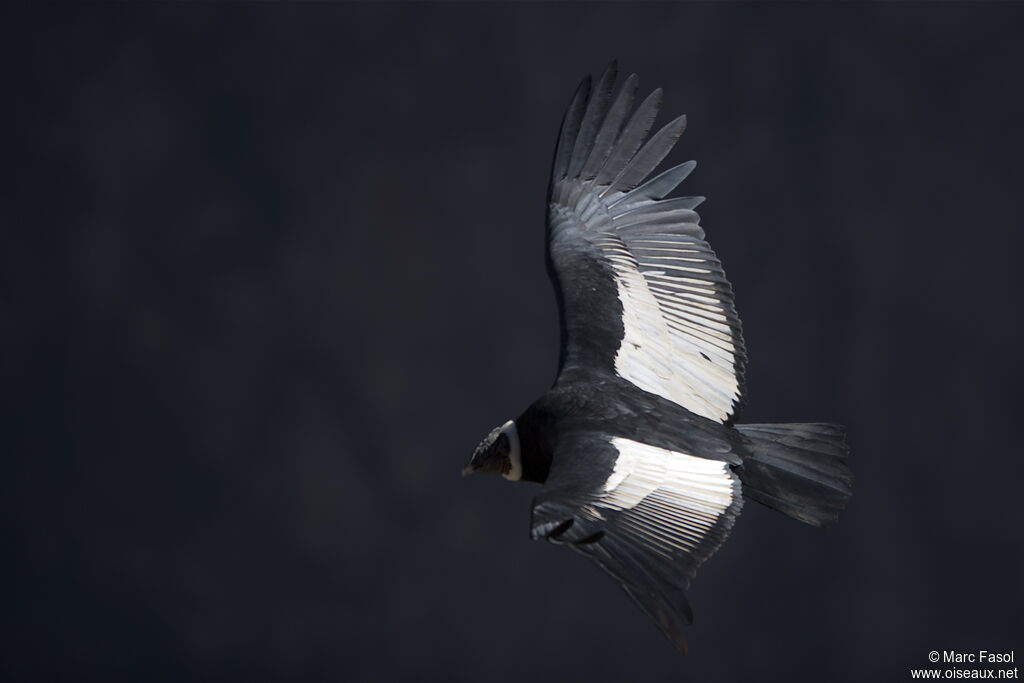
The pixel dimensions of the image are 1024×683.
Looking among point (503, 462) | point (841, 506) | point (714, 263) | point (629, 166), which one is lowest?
point (841, 506)

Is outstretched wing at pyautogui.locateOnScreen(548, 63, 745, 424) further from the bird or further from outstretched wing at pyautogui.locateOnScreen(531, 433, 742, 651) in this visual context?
outstretched wing at pyautogui.locateOnScreen(531, 433, 742, 651)

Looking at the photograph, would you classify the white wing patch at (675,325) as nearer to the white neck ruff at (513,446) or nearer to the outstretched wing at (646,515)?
the white neck ruff at (513,446)

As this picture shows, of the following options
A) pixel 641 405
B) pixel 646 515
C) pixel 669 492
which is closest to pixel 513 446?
pixel 641 405

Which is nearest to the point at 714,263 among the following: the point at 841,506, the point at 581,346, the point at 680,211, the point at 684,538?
the point at 680,211

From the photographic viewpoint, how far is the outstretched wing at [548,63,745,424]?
5.33 meters

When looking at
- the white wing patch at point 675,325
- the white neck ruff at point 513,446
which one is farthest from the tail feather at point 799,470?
the white neck ruff at point 513,446

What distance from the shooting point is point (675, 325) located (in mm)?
5457

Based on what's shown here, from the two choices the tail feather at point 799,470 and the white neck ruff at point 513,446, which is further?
Result: the white neck ruff at point 513,446

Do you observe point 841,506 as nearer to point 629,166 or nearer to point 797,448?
point 797,448

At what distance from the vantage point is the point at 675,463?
15.1 ft

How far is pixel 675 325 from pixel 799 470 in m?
0.74

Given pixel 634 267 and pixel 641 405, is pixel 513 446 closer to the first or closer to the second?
pixel 641 405

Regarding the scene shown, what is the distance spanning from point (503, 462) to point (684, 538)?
3.58 ft

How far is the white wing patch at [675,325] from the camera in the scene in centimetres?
527
